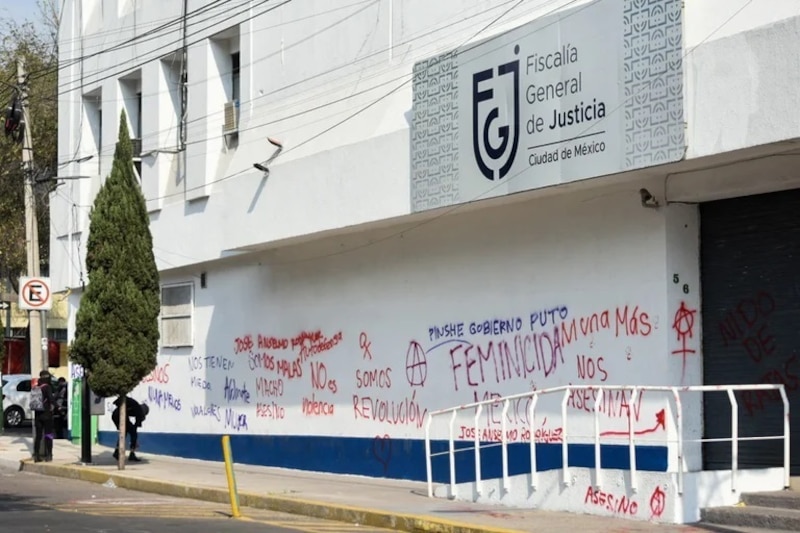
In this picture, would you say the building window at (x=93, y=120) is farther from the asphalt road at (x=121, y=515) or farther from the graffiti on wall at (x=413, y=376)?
the asphalt road at (x=121, y=515)

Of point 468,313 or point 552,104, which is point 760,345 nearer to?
point 552,104

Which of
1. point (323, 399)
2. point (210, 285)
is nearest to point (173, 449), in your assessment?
point (210, 285)

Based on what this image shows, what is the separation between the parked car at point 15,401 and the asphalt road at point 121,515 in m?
17.9

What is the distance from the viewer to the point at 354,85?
18750 millimetres

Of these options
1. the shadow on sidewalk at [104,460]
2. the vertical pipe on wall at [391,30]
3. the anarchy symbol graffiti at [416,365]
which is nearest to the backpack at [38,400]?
the shadow on sidewalk at [104,460]

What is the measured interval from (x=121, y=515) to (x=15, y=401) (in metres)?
23.0

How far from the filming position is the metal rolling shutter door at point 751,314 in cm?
1297

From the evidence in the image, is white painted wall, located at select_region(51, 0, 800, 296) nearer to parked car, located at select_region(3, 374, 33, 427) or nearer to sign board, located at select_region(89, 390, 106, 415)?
sign board, located at select_region(89, 390, 106, 415)

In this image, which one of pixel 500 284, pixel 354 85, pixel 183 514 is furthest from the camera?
pixel 354 85

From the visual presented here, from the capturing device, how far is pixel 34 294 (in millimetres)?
24688

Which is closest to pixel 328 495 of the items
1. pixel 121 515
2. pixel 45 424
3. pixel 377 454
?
pixel 377 454

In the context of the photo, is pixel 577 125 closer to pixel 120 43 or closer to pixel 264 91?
pixel 264 91

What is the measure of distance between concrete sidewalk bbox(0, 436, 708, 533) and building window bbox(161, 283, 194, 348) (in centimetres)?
228

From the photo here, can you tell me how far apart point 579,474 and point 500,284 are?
3905 mm
